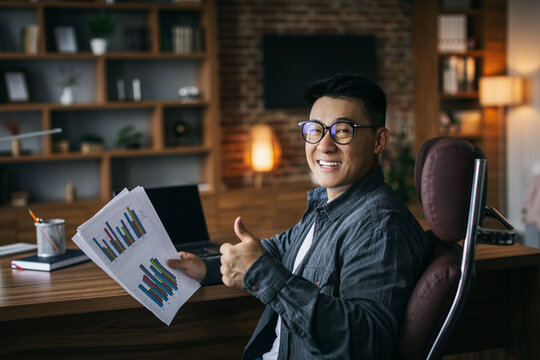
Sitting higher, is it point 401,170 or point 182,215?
point 182,215

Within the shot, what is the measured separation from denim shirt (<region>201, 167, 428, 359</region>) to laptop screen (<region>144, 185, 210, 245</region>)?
81 cm

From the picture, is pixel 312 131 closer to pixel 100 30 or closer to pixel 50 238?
pixel 50 238

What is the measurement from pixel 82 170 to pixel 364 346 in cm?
423

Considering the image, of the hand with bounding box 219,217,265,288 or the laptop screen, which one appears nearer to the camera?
the hand with bounding box 219,217,265,288

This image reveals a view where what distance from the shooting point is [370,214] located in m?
1.43

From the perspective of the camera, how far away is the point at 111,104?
4.78m

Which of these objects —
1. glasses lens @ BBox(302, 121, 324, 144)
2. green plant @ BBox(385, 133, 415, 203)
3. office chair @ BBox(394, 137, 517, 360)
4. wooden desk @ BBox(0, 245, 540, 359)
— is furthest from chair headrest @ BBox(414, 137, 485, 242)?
green plant @ BBox(385, 133, 415, 203)

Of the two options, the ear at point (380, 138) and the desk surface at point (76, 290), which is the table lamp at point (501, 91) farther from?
the ear at point (380, 138)

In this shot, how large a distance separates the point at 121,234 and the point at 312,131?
23.7 inches

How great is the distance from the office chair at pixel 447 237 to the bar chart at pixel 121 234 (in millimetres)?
764

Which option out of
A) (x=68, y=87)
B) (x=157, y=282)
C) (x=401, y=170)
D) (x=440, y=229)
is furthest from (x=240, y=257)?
(x=401, y=170)

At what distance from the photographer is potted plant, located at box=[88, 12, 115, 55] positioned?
183 inches

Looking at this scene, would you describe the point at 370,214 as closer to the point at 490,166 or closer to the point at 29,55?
the point at 29,55

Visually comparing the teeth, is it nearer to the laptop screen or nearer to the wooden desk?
the wooden desk
